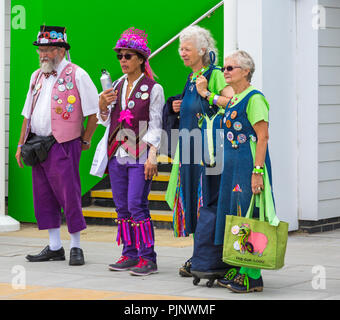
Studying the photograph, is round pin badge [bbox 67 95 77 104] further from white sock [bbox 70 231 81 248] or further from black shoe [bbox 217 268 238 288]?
black shoe [bbox 217 268 238 288]

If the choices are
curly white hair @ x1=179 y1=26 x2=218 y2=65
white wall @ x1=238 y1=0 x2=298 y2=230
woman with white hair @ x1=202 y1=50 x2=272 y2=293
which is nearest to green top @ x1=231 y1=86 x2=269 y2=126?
woman with white hair @ x1=202 y1=50 x2=272 y2=293

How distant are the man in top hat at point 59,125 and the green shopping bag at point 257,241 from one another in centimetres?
195

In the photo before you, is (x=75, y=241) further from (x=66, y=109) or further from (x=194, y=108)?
(x=194, y=108)

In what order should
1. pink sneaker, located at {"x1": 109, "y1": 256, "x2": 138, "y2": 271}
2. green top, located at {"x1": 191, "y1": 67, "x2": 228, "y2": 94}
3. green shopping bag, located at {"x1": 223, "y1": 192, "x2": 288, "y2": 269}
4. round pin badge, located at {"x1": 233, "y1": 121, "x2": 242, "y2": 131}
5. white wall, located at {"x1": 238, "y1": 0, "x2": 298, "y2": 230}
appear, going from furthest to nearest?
1. white wall, located at {"x1": 238, "y1": 0, "x2": 298, "y2": 230}
2. pink sneaker, located at {"x1": 109, "y1": 256, "x2": 138, "y2": 271}
3. green top, located at {"x1": 191, "y1": 67, "x2": 228, "y2": 94}
4. round pin badge, located at {"x1": 233, "y1": 121, "x2": 242, "y2": 131}
5. green shopping bag, located at {"x1": 223, "y1": 192, "x2": 288, "y2": 269}

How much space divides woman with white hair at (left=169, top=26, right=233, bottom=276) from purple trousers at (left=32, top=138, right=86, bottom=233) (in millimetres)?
1233

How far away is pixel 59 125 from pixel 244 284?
2.37m

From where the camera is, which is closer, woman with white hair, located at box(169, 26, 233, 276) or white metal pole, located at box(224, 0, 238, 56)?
woman with white hair, located at box(169, 26, 233, 276)

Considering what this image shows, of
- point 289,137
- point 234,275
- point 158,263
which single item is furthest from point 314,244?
point 234,275

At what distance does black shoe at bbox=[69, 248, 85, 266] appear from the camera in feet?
26.1

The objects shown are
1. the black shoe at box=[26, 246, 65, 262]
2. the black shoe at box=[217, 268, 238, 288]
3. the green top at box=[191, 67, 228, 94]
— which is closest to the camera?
the black shoe at box=[217, 268, 238, 288]

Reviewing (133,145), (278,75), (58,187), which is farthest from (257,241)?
(278,75)

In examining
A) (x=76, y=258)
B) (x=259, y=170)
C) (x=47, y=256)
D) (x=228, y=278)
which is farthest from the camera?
(x=47, y=256)

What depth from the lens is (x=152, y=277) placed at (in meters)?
7.33

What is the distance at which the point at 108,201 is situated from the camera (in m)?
11.3
